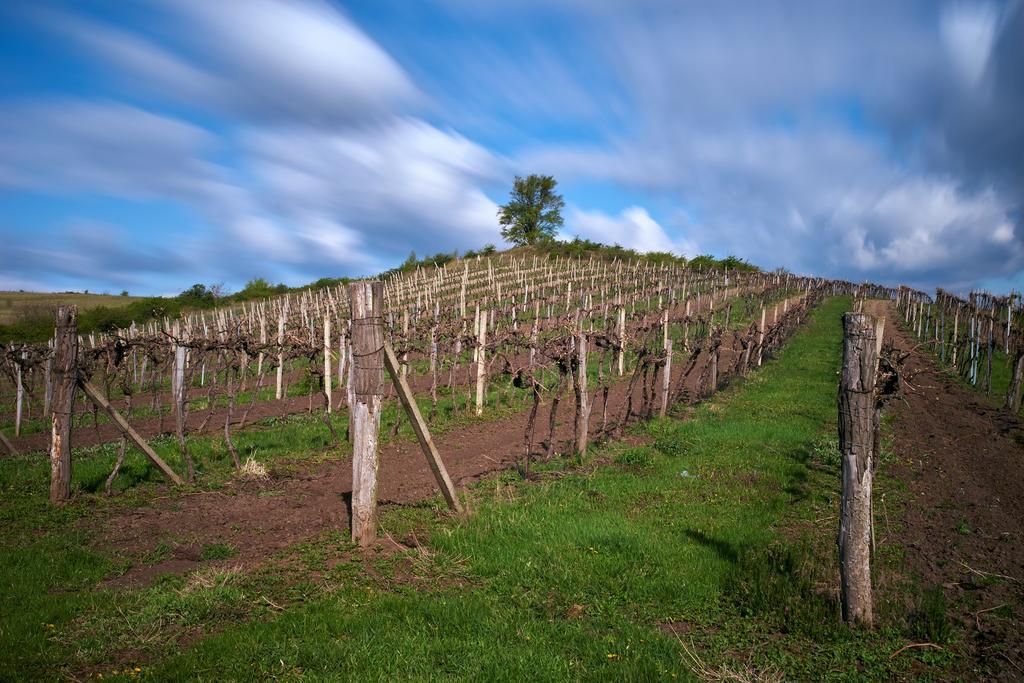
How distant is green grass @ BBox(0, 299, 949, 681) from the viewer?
467 cm

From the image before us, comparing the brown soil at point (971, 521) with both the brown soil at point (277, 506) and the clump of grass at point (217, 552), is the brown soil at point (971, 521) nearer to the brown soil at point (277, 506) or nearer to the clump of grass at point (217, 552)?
the brown soil at point (277, 506)

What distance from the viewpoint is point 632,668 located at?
180 inches

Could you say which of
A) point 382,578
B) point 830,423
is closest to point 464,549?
point 382,578

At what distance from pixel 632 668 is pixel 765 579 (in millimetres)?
2117

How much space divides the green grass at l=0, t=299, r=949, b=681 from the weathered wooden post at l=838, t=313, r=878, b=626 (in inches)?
12.6

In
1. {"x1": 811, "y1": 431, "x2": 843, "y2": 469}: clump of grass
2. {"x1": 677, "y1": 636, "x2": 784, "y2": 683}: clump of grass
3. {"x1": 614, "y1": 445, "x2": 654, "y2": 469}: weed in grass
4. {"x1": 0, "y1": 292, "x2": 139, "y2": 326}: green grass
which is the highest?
{"x1": 0, "y1": 292, "x2": 139, "y2": 326}: green grass

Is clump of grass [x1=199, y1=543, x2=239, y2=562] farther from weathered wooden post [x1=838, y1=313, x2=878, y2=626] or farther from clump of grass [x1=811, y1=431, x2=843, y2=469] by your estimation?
clump of grass [x1=811, y1=431, x2=843, y2=469]

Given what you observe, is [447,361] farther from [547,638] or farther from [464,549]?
[547,638]

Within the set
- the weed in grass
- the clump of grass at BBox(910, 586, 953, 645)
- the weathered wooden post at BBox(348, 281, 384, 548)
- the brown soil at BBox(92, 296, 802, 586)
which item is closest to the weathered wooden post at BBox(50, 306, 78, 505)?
the brown soil at BBox(92, 296, 802, 586)

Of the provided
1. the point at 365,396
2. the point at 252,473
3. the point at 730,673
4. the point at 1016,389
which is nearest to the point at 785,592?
the point at 730,673

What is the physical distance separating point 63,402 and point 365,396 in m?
5.14

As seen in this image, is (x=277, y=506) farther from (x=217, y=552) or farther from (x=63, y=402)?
(x=63, y=402)

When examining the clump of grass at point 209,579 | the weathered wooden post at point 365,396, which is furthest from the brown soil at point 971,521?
the clump of grass at point 209,579

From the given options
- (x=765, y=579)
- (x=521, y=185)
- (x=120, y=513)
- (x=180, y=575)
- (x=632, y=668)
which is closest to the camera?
(x=632, y=668)
